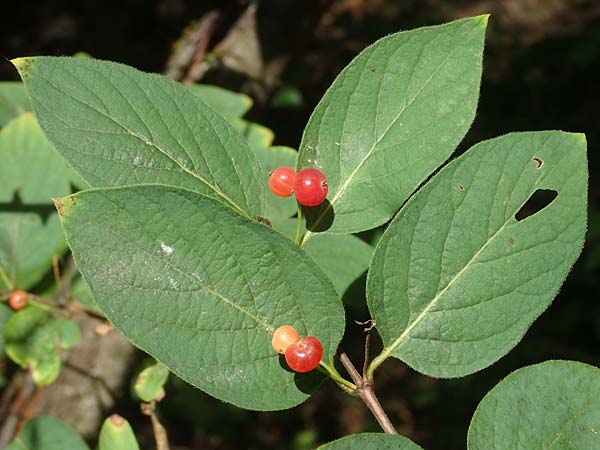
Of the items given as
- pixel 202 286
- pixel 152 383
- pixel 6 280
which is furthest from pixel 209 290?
pixel 6 280

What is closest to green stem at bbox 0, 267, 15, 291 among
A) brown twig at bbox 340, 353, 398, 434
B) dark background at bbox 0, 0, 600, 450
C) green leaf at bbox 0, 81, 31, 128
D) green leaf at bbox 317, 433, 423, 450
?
green leaf at bbox 0, 81, 31, 128

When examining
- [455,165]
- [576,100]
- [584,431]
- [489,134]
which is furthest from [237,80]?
[576,100]

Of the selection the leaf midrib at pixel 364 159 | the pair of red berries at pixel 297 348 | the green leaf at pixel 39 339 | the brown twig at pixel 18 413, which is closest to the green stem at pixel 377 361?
the pair of red berries at pixel 297 348

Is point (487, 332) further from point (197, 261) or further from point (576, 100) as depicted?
point (576, 100)

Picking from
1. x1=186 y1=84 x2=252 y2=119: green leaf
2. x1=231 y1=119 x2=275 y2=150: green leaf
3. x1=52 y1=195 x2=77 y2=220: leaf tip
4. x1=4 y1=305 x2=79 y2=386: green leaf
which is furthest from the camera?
x1=186 y1=84 x2=252 y2=119: green leaf

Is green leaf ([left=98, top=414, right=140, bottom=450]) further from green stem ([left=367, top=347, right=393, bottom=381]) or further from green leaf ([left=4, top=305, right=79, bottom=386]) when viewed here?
green stem ([left=367, top=347, right=393, bottom=381])
